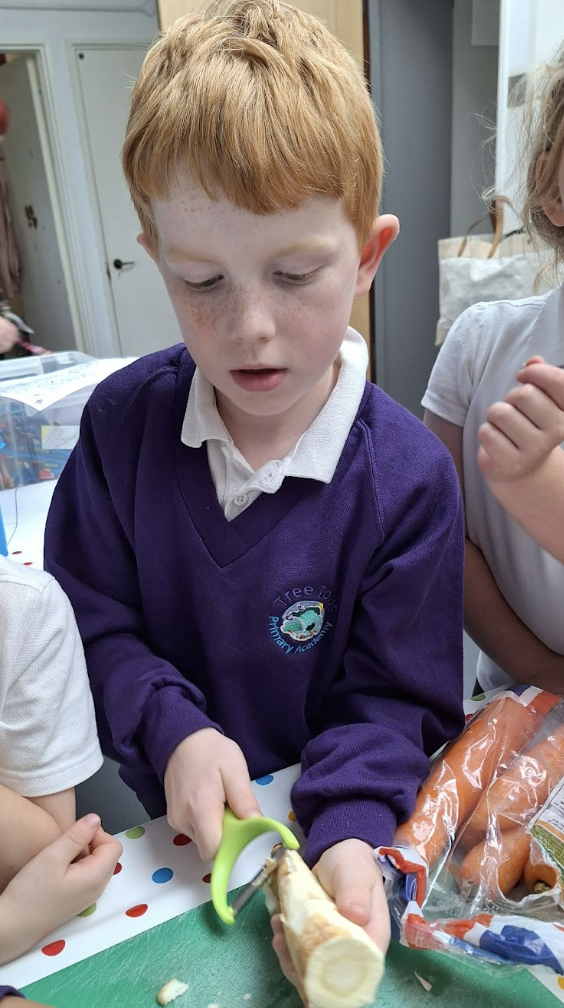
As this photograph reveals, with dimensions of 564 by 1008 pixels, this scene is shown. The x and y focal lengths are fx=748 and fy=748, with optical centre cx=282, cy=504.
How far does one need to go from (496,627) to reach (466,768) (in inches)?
9.8

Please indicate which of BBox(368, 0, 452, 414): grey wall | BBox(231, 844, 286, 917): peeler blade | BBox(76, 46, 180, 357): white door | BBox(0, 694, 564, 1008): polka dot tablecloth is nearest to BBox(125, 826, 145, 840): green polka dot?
BBox(0, 694, 564, 1008): polka dot tablecloth

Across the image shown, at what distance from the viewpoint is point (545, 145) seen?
2.39ft

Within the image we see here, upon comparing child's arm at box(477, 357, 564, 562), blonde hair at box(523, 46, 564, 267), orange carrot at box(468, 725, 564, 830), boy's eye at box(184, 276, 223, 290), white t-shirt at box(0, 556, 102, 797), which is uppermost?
blonde hair at box(523, 46, 564, 267)

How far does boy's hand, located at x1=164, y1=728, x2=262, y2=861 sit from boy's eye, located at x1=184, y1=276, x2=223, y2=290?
13.1 inches

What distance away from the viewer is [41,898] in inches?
19.5

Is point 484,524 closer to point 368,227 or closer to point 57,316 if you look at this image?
point 368,227

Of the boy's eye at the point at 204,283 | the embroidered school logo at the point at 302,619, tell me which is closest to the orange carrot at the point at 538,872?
the embroidered school logo at the point at 302,619

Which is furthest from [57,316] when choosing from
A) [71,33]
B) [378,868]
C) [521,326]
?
[378,868]

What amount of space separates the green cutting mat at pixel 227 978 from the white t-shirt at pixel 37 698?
136 millimetres

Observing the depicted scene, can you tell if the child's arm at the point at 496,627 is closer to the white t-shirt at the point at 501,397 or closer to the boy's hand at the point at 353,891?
the white t-shirt at the point at 501,397

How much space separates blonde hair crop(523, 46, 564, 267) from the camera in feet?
2.31

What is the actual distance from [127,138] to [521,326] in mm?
471

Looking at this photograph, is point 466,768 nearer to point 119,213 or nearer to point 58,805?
point 58,805

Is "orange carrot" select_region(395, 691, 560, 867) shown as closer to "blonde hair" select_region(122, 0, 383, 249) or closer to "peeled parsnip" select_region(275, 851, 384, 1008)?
"peeled parsnip" select_region(275, 851, 384, 1008)
